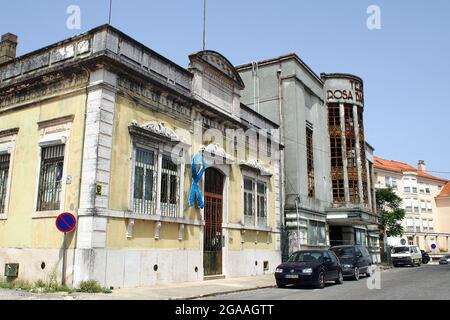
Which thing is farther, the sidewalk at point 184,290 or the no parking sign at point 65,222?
the no parking sign at point 65,222

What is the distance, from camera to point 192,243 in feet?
56.1

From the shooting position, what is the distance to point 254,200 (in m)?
22.3

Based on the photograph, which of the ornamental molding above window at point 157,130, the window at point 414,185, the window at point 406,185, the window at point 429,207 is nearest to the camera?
the ornamental molding above window at point 157,130

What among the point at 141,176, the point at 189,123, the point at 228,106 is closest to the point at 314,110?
the point at 228,106

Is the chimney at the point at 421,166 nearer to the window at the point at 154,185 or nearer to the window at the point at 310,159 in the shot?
the window at the point at 310,159

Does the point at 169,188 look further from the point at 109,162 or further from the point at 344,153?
the point at 344,153

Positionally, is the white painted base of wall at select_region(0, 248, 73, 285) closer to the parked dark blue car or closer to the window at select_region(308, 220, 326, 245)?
the parked dark blue car

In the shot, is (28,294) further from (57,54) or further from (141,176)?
(57,54)

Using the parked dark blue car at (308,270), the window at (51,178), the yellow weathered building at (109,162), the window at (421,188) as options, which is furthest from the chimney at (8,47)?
the window at (421,188)

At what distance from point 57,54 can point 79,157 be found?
4082 millimetres

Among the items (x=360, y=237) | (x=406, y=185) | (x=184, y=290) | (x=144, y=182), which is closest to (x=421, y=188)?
(x=406, y=185)

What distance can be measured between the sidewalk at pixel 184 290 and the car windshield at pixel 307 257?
1336 millimetres

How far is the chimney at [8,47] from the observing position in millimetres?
19250
